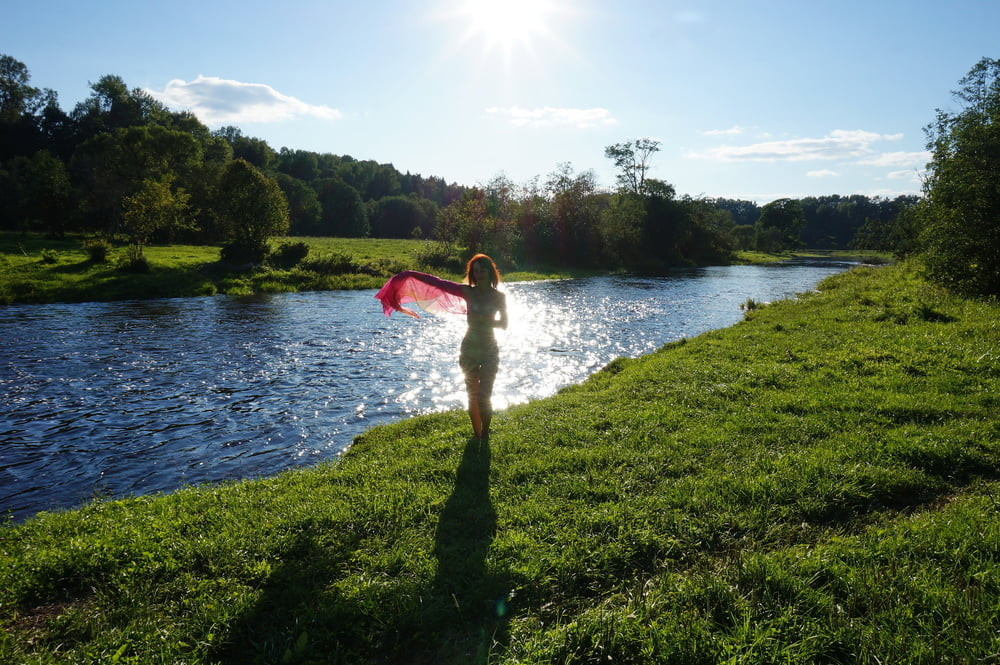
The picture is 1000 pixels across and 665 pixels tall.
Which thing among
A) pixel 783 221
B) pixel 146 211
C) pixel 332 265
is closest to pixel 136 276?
pixel 146 211

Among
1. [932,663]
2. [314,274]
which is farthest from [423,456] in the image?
[314,274]

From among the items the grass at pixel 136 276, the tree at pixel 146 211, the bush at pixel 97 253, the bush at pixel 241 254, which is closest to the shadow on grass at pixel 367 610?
the grass at pixel 136 276

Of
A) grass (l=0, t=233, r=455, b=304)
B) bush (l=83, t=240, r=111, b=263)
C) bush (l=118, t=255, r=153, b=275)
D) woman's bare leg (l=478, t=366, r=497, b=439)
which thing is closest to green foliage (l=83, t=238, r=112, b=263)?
bush (l=83, t=240, r=111, b=263)

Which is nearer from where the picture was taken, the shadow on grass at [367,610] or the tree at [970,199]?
the shadow on grass at [367,610]

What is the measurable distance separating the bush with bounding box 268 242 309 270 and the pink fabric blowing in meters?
37.5

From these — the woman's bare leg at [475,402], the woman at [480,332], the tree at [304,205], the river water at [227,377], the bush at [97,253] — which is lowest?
the river water at [227,377]

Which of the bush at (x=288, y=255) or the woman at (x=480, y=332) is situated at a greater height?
the bush at (x=288, y=255)

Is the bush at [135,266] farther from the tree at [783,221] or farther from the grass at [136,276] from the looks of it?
the tree at [783,221]

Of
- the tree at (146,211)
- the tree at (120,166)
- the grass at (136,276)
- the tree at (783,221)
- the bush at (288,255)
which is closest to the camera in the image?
the grass at (136,276)

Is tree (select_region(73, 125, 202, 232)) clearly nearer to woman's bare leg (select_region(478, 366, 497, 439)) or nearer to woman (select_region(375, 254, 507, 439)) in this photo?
woman (select_region(375, 254, 507, 439))

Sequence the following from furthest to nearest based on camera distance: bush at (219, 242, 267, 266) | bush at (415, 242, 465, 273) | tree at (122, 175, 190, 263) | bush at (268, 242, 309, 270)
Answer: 1. bush at (415, 242, 465, 273)
2. bush at (268, 242, 309, 270)
3. bush at (219, 242, 267, 266)
4. tree at (122, 175, 190, 263)

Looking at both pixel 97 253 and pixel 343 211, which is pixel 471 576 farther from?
pixel 343 211

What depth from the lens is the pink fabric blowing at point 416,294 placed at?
348 inches

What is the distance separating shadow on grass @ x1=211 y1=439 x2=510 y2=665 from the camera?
12.6 feet
